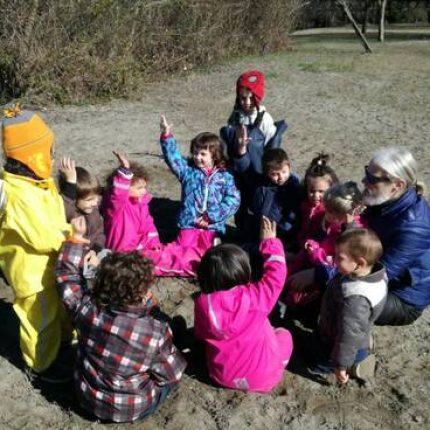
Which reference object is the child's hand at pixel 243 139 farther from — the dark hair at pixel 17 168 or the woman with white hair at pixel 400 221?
the dark hair at pixel 17 168

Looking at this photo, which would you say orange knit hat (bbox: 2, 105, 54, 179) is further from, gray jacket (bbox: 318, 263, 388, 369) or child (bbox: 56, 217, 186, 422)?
gray jacket (bbox: 318, 263, 388, 369)

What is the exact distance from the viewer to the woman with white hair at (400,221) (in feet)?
11.6

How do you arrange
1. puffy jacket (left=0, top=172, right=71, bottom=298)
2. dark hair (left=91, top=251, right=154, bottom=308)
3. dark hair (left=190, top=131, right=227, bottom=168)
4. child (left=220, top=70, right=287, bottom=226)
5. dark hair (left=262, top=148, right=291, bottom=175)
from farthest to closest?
child (left=220, top=70, right=287, bottom=226)
dark hair (left=190, top=131, right=227, bottom=168)
dark hair (left=262, top=148, right=291, bottom=175)
puffy jacket (left=0, top=172, right=71, bottom=298)
dark hair (left=91, top=251, right=154, bottom=308)

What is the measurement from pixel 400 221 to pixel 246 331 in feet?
4.31

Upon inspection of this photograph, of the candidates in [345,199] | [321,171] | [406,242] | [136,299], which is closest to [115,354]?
[136,299]

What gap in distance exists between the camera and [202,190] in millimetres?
4930

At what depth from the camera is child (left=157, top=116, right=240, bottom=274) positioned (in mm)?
4891

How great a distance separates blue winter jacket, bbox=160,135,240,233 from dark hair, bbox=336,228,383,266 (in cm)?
199

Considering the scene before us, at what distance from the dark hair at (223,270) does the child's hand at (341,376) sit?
32.8 inches

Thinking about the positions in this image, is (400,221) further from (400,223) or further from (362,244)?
(362,244)

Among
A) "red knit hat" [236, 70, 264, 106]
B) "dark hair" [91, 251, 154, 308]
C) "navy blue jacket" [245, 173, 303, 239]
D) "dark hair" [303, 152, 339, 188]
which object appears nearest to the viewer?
"dark hair" [91, 251, 154, 308]

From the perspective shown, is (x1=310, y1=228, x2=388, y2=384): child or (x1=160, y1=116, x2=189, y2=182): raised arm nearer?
(x1=310, y1=228, x2=388, y2=384): child

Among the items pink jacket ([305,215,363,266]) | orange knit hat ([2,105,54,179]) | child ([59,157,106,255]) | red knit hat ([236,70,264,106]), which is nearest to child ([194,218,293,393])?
pink jacket ([305,215,363,266])

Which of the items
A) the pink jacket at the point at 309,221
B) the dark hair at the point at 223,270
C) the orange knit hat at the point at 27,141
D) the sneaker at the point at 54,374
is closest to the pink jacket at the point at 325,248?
the pink jacket at the point at 309,221
